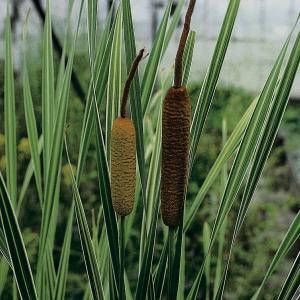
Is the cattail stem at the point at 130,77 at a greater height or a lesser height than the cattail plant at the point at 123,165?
greater

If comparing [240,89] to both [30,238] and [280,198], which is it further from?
[30,238]

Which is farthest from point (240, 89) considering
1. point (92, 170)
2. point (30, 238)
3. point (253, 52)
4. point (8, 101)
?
point (8, 101)

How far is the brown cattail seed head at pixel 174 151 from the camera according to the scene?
0.68 m

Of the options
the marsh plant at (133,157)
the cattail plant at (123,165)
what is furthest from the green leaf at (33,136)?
the cattail plant at (123,165)

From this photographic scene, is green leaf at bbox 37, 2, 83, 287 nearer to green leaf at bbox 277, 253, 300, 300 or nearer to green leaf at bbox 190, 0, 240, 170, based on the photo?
green leaf at bbox 190, 0, 240, 170

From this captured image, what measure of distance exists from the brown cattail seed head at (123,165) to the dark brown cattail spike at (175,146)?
32 millimetres

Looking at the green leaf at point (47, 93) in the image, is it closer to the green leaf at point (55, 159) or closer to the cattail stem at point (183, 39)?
the green leaf at point (55, 159)

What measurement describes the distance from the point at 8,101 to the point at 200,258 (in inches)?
49.0

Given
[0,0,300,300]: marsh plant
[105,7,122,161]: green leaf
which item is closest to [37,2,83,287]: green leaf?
[0,0,300,300]: marsh plant

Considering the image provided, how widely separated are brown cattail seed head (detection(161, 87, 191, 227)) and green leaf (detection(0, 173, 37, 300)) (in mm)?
149

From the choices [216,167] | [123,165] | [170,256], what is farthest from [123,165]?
[216,167]

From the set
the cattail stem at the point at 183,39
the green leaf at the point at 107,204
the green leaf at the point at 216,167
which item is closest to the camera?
the cattail stem at the point at 183,39

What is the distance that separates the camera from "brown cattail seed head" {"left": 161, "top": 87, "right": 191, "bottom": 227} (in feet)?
2.23

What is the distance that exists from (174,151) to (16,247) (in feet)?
0.63
